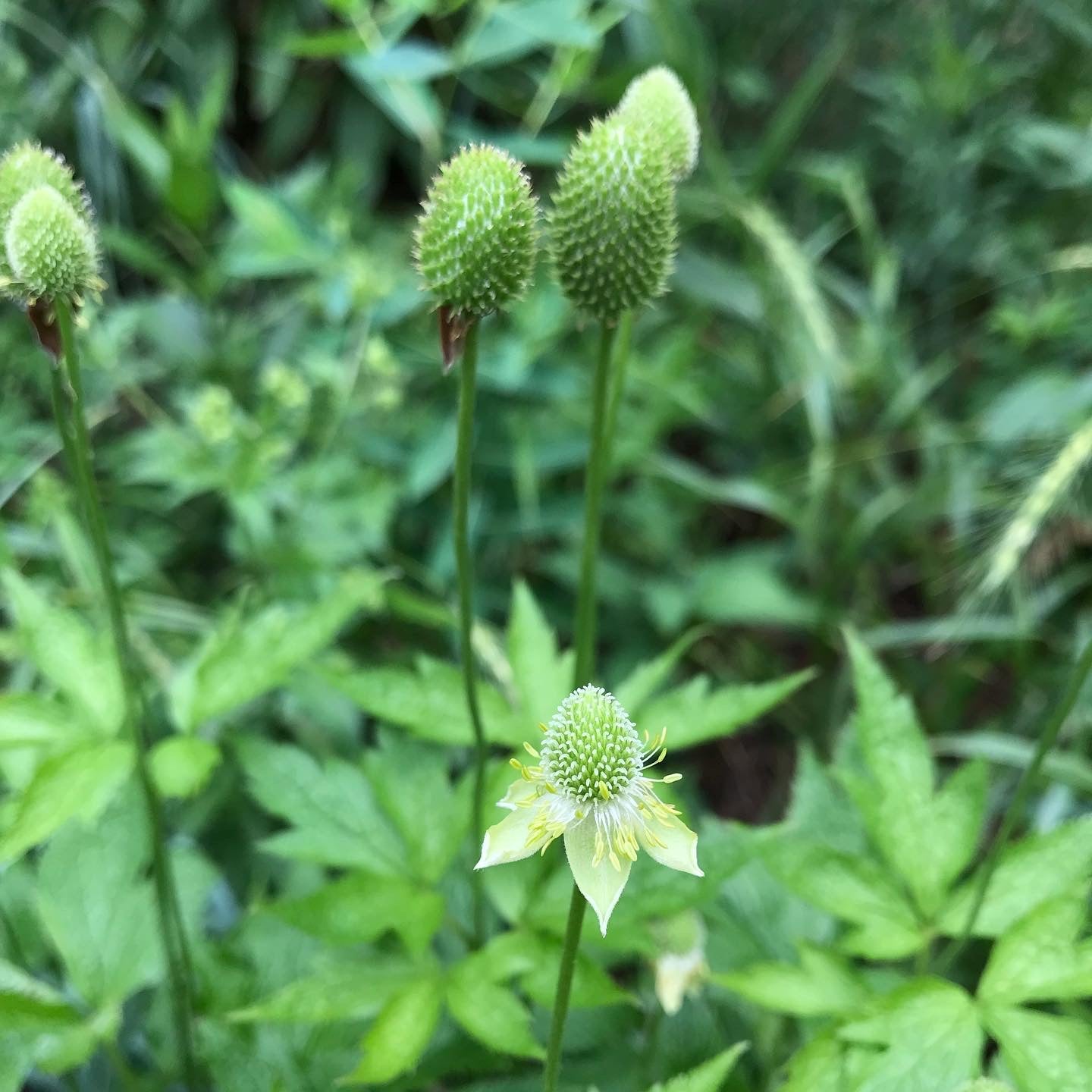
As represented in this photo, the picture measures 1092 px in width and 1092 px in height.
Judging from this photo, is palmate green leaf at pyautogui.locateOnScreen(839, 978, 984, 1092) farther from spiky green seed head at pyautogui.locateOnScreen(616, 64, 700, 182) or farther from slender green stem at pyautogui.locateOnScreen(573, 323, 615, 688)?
spiky green seed head at pyautogui.locateOnScreen(616, 64, 700, 182)

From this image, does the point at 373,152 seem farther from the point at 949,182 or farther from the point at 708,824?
the point at 708,824

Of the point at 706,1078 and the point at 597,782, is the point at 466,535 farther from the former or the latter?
the point at 706,1078

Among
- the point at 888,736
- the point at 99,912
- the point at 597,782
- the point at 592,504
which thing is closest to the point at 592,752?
the point at 597,782

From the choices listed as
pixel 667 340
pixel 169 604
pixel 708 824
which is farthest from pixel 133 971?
pixel 667 340

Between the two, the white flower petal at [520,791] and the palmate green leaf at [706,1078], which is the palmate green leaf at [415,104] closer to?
the white flower petal at [520,791]

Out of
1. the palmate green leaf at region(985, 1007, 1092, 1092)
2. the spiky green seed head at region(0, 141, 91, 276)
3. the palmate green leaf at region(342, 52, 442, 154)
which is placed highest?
the palmate green leaf at region(342, 52, 442, 154)

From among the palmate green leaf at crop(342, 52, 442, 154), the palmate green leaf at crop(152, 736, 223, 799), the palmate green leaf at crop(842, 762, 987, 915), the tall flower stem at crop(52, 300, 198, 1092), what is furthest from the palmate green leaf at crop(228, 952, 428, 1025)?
the palmate green leaf at crop(342, 52, 442, 154)
